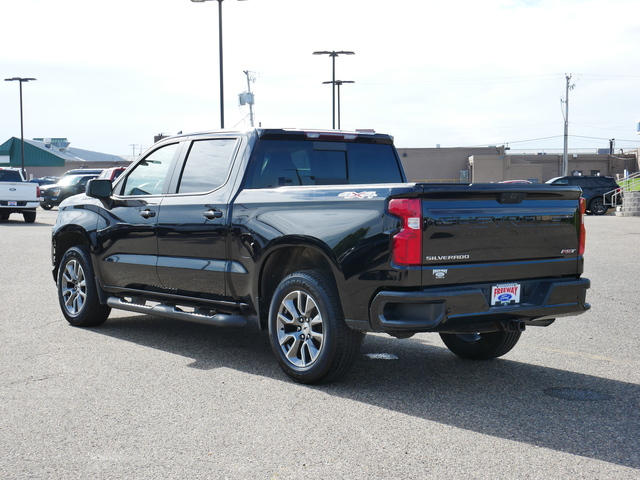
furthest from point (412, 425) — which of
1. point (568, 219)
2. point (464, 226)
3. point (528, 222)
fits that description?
point (568, 219)

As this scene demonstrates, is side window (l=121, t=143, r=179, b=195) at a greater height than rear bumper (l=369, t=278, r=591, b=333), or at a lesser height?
greater

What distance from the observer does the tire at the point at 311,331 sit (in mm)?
5582

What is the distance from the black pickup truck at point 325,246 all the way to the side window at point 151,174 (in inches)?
0.7

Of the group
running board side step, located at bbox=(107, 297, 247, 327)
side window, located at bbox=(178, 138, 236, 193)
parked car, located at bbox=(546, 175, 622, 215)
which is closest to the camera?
running board side step, located at bbox=(107, 297, 247, 327)

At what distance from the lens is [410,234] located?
16.8ft

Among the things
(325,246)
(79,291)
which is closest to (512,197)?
(325,246)

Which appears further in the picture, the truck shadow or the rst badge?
the rst badge

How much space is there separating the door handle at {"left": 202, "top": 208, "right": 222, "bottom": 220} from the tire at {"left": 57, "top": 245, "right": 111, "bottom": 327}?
2063 mm

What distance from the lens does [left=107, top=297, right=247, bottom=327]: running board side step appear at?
645 centimetres

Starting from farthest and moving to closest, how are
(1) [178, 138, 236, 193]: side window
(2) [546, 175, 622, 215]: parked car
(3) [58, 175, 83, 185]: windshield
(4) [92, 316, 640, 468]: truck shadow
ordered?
(3) [58, 175, 83, 185]: windshield, (2) [546, 175, 622, 215]: parked car, (1) [178, 138, 236, 193]: side window, (4) [92, 316, 640, 468]: truck shadow

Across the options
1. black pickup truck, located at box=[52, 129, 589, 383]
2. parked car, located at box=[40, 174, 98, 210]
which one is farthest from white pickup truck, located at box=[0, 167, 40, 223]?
black pickup truck, located at box=[52, 129, 589, 383]

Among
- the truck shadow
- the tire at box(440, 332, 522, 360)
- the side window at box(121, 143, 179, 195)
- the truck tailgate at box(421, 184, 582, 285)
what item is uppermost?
the side window at box(121, 143, 179, 195)

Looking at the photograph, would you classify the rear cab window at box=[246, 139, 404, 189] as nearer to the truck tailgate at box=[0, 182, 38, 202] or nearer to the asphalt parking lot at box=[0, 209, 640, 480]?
the asphalt parking lot at box=[0, 209, 640, 480]

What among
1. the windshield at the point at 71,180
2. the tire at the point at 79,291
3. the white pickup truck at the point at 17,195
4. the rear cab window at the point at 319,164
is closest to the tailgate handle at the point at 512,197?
the rear cab window at the point at 319,164
